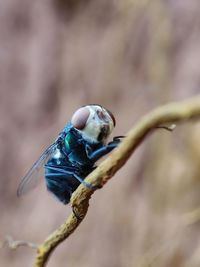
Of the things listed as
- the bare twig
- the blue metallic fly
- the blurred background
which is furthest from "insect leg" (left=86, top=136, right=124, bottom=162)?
the blurred background

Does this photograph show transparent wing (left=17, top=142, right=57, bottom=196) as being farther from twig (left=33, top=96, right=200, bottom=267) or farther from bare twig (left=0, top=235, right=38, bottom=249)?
twig (left=33, top=96, right=200, bottom=267)

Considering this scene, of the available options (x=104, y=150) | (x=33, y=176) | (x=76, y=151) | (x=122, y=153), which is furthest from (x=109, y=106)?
(x=122, y=153)

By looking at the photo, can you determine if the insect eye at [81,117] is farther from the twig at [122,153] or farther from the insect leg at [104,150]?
the twig at [122,153]

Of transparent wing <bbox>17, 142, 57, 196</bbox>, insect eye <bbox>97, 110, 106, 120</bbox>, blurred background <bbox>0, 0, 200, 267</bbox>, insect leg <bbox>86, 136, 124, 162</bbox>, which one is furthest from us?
blurred background <bbox>0, 0, 200, 267</bbox>

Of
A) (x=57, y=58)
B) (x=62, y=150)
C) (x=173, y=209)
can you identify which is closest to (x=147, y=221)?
(x=173, y=209)

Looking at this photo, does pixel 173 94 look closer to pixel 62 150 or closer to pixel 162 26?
pixel 162 26

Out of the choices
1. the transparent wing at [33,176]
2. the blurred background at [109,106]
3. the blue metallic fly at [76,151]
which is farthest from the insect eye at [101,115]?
the blurred background at [109,106]
